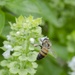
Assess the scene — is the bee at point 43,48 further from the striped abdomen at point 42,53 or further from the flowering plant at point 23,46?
the flowering plant at point 23,46

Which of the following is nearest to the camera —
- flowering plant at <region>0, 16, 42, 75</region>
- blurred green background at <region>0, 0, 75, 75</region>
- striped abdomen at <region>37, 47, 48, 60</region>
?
flowering plant at <region>0, 16, 42, 75</region>

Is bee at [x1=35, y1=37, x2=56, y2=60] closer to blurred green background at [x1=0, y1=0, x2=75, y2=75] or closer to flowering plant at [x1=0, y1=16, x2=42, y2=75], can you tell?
flowering plant at [x1=0, y1=16, x2=42, y2=75]

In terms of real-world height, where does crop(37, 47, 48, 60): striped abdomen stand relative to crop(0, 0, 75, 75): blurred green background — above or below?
below

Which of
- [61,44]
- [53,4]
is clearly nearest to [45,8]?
[53,4]

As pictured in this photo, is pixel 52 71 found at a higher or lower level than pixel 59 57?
lower

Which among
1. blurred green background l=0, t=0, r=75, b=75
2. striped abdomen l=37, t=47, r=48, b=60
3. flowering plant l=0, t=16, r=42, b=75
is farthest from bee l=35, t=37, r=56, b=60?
blurred green background l=0, t=0, r=75, b=75

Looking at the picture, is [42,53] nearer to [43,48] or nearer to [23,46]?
[43,48]

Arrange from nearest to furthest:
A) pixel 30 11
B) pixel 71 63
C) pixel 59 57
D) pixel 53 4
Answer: pixel 30 11 → pixel 71 63 → pixel 53 4 → pixel 59 57

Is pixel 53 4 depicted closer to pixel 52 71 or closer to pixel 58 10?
pixel 58 10
